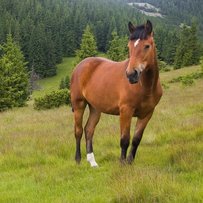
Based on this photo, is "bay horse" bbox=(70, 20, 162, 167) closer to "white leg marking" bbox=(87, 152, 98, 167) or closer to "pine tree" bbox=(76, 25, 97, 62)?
"white leg marking" bbox=(87, 152, 98, 167)

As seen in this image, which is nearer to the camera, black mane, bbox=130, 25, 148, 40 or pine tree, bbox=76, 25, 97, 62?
black mane, bbox=130, 25, 148, 40

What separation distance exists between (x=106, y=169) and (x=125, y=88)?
A: 1794 millimetres

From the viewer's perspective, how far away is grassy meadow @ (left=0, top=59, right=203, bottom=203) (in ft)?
18.8

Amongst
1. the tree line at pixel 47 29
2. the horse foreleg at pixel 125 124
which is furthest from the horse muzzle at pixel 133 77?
the tree line at pixel 47 29

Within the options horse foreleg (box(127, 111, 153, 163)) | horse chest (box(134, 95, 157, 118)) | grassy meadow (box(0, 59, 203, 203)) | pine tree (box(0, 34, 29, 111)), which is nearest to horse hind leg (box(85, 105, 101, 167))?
grassy meadow (box(0, 59, 203, 203))

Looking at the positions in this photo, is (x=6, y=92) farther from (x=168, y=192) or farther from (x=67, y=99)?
(x=168, y=192)

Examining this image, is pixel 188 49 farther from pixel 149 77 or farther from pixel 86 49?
pixel 149 77

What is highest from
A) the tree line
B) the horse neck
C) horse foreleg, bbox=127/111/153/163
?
the horse neck

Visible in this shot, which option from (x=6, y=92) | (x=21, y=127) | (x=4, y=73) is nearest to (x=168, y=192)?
(x=21, y=127)

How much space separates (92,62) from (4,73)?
3257 cm

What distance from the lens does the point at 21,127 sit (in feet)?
50.1

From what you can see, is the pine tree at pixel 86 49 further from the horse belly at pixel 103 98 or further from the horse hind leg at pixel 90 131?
the horse belly at pixel 103 98

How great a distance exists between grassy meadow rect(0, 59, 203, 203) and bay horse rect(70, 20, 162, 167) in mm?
641

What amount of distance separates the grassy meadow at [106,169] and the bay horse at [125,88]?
0.64 meters
